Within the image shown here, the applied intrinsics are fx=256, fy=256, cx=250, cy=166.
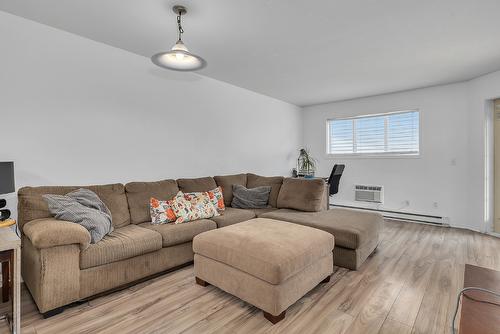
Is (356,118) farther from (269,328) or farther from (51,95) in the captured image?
(51,95)

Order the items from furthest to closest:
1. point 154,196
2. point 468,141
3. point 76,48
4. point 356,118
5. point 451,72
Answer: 1. point 356,118
2. point 468,141
3. point 451,72
4. point 154,196
5. point 76,48

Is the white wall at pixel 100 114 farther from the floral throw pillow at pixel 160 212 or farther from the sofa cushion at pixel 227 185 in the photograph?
the floral throw pillow at pixel 160 212

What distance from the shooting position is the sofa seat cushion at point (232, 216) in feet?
9.66

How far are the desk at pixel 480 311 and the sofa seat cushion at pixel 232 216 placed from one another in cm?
219

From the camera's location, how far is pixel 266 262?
5.84 ft

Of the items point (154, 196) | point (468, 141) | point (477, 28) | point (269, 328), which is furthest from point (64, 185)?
point (468, 141)

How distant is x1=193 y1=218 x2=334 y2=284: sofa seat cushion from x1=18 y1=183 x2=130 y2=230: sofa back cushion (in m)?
0.95

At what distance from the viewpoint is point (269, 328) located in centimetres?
172

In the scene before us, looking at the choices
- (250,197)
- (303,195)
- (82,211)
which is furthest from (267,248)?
(250,197)

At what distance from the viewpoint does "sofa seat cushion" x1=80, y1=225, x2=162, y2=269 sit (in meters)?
1.97

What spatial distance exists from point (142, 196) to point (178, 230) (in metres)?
0.66

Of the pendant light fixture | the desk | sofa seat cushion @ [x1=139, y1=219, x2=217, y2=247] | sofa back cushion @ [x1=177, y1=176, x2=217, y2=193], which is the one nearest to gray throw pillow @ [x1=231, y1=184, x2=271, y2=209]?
sofa back cushion @ [x1=177, y1=176, x2=217, y2=193]

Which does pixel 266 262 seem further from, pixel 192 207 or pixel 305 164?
pixel 305 164

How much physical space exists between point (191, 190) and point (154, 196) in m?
0.50
